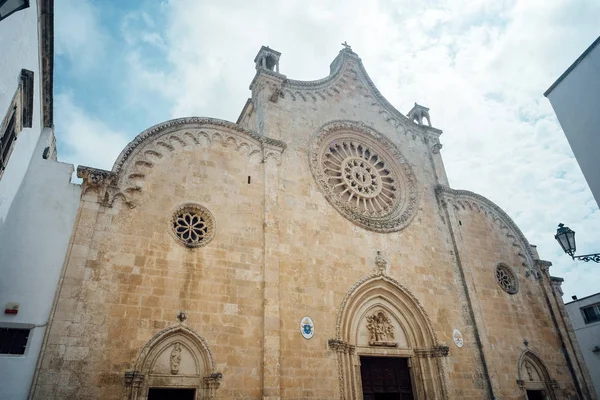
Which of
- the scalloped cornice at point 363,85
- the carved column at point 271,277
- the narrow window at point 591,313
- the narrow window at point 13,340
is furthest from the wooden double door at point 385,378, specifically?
the narrow window at point 591,313

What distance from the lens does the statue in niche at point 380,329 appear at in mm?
11812

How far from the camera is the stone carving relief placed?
44.3ft

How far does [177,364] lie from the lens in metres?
8.83

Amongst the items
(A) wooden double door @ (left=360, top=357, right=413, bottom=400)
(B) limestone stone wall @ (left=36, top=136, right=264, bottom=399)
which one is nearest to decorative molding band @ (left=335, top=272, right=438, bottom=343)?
(A) wooden double door @ (left=360, top=357, right=413, bottom=400)

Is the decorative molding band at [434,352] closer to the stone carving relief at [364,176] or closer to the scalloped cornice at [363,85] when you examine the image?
the stone carving relief at [364,176]

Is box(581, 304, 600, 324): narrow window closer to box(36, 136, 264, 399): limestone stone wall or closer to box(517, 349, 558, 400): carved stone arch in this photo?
box(517, 349, 558, 400): carved stone arch

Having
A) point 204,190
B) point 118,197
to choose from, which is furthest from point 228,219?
point 118,197

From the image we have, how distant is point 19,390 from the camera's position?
23.6ft

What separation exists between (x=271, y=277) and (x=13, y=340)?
18.6 feet

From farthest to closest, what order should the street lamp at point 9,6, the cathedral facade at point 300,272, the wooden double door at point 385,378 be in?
the wooden double door at point 385,378, the cathedral facade at point 300,272, the street lamp at point 9,6

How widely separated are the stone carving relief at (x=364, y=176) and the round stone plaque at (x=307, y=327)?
12.7 feet

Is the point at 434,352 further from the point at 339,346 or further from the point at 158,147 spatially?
the point at 158,147

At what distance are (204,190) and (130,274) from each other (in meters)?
3.05

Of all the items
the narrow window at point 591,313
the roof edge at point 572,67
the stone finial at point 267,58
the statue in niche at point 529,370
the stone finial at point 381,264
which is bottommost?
the statue in niche at point 529,370
